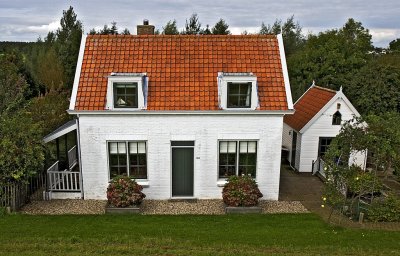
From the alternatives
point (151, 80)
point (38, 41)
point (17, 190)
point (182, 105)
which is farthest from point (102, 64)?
point (38, 41)

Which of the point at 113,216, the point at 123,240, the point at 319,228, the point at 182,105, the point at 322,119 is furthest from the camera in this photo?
the point at 322,119

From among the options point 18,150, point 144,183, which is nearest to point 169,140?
point 144,183

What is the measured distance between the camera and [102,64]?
17.2 meters

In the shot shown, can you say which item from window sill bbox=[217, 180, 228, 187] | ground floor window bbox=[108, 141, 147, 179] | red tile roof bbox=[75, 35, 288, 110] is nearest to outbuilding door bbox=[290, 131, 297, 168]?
red tile roof bbox=[75, 35, 288, 110]

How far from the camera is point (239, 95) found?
53.2 feet

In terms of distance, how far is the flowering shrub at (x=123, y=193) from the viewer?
1530 centimetres

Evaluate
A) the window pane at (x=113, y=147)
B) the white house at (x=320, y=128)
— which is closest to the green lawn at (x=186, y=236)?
the window pane at (x=113, y=147)

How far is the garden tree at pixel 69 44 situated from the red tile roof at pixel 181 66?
35512mm

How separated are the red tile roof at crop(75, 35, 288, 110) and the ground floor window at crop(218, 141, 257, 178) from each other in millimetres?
1944

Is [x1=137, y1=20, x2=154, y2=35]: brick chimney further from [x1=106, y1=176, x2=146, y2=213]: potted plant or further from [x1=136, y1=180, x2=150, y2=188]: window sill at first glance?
[x1=106, y1=176, x2=146, y2=213]: potted plant

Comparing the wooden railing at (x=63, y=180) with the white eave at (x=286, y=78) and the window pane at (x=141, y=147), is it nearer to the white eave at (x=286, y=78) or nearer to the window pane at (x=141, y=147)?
the window pane at (x=141, y=147)

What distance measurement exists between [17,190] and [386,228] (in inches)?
597

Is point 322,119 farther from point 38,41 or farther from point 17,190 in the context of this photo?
point 38,41

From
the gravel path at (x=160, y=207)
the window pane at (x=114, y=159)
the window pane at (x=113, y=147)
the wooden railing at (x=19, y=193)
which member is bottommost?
the gravel path at (x=160, y=207)
